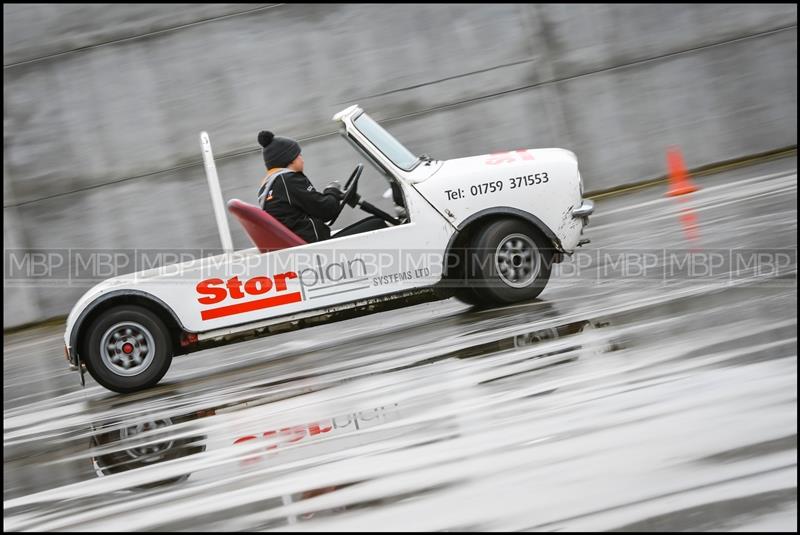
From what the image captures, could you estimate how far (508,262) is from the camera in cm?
782

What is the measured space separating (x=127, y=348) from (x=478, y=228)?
3.01m

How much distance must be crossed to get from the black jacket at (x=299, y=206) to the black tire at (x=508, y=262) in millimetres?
1247

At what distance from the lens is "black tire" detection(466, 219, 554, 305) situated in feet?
25.3

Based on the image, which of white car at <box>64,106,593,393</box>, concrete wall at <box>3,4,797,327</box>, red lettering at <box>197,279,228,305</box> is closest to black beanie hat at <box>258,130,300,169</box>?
white car at <box>64,106,593,393</box>

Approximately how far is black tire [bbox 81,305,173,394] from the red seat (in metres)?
1.03

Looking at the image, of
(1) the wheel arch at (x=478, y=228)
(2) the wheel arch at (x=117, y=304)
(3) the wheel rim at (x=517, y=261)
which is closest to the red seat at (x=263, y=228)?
(2) the wheel arch at (x=117, y=304)

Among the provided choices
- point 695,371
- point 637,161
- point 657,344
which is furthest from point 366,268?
point 637,161

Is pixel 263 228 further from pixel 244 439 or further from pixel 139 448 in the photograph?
pixel 244 439

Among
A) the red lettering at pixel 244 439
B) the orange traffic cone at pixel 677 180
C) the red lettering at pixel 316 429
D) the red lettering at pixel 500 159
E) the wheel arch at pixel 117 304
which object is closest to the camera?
the red lettering at pixel 316 429

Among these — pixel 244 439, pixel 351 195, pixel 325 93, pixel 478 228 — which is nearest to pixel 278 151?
pixel 351 195

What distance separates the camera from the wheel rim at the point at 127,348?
24.4 feet

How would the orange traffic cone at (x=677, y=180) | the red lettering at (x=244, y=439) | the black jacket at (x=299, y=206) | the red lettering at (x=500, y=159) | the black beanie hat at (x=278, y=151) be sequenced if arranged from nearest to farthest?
1. the red lettering at (x=244, y=439)
2. the black jacket at (x=299, y=206)
3. the black beanie hat at (x=278, y=151)
4. the red lettering at (x=500, y=159)
5. the orange traffic cone at (x=677, y=180)

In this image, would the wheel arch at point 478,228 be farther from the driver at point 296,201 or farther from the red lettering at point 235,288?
the red lettering at point 235,288

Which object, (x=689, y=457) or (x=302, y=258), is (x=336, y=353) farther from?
(x=689, y=457)
